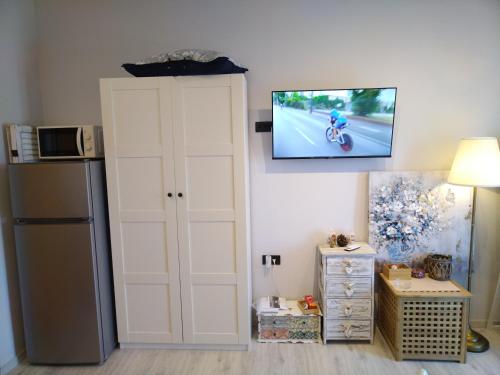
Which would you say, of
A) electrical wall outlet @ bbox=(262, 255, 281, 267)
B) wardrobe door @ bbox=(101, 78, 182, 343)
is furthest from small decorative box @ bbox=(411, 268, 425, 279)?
wardrobe door @ bbox=(101, 78, 182, 343)

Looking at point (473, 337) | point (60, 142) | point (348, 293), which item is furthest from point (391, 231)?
point (60, 142)

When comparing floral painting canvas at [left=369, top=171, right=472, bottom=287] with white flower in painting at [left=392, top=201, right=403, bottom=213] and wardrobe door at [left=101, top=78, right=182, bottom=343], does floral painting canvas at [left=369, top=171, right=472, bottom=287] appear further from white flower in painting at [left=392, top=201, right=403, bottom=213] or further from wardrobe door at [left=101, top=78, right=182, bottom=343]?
wardrobe door at [left=101, top=78, right=182, bottom=343]

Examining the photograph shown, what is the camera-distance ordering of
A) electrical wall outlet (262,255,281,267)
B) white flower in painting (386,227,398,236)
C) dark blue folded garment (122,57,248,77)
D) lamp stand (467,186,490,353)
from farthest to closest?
electrical wall outlet (262,255,281,267)
white flower in painting (386,227,398,236)
lamp stand (467,186,490,353)
dark blue folded garment (122,57,248,77)

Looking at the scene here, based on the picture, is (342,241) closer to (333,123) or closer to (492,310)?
(333,123)

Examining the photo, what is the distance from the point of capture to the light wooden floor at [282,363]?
7.37ft

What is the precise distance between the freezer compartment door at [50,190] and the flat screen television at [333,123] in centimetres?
140

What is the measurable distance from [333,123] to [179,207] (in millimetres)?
1313

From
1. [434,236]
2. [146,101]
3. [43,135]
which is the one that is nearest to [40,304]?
[43,135]

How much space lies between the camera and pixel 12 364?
7.70 ft

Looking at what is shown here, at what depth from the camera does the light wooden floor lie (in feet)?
7.37

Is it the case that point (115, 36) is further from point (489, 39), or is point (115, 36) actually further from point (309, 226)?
point (489, 39)

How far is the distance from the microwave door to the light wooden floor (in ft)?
5.04

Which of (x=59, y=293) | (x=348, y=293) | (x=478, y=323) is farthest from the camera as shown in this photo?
(x=478, y=323)

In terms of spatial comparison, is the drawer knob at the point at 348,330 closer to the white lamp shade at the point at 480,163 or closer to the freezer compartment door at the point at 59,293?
the white lamp shade at the point at 480,163
